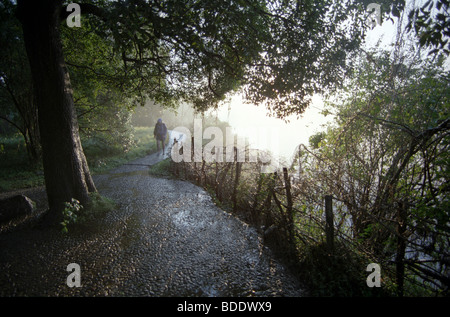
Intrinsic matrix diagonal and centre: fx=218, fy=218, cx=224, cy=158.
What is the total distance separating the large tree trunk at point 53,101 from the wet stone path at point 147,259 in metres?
1.00

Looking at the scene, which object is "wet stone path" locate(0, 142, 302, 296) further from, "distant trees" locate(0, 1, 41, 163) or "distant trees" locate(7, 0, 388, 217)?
"distant trees" locate(0, 1, 41, 163)

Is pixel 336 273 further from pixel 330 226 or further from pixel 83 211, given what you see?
pixel 83 211

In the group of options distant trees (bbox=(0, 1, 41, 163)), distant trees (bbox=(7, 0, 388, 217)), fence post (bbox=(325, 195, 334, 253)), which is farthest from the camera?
distant trees (bbox=(0, 1, 41, 163))

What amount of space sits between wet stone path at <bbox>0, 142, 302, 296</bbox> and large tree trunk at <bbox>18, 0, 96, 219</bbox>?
100cm

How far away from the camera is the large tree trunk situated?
4602 millimetres

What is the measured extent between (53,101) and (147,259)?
4.00m

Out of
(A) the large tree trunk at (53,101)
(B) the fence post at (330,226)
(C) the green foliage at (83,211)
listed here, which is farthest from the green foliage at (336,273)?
(A) the large tree trunk at (53,101)

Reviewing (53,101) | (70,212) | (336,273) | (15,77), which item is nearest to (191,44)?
(53,101)

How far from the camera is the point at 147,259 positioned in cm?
403

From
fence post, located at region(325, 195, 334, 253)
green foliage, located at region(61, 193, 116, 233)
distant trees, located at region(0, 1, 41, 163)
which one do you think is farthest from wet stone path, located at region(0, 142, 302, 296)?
distant trees, located at region(0, 1, 41, 163)

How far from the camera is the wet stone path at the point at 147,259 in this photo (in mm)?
3303

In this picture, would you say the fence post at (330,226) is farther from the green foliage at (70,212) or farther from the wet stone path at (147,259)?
the green foliage at (70,212)
